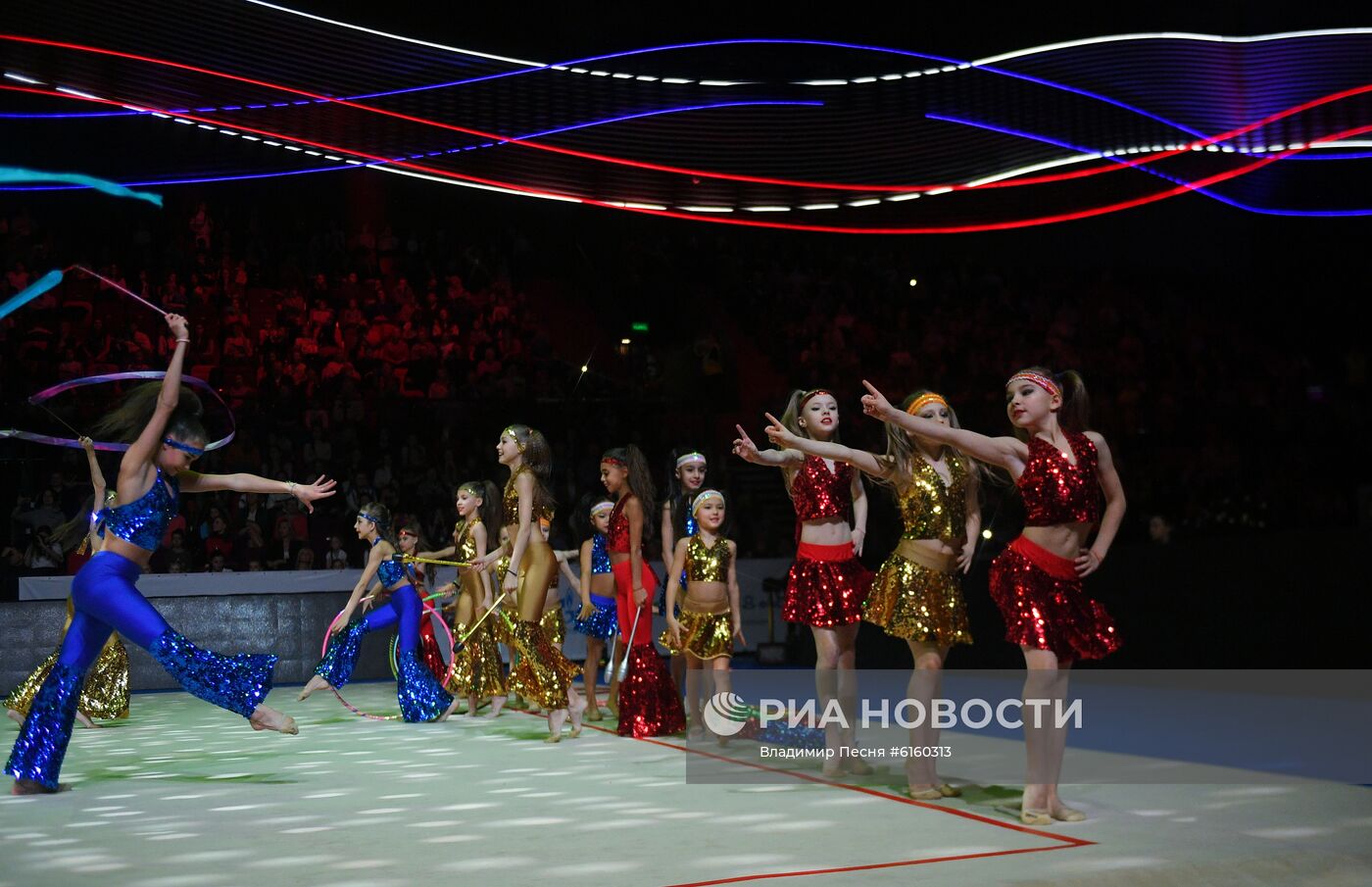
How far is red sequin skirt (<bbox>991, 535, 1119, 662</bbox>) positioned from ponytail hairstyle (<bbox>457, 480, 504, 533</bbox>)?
17.5 feet

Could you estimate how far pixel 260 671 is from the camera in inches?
255

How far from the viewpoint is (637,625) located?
8.31 m

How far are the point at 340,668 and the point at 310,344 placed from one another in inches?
255

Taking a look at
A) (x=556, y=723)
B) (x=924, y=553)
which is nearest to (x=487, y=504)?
(x=556, y=723)

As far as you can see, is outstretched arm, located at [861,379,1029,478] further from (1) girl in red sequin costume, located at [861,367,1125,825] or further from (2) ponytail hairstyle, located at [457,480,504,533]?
(2) ponytail hairstyle, located at [457,480,504,533]

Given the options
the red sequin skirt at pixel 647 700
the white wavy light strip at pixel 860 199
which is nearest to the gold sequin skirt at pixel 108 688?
the red sequin skirt at pixel 647 700

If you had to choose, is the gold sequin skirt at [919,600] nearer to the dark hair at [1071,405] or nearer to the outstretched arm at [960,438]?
the outstretched arm at [960,438]

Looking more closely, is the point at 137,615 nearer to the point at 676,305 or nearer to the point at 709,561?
the point at 709,561

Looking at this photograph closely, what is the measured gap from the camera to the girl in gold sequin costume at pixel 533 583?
8227 mm

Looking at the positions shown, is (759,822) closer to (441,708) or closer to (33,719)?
(33,719)

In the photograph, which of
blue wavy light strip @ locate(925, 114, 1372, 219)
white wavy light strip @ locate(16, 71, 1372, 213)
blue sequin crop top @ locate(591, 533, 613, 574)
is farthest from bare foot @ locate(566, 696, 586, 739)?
blue wavy light strip @ locate(925, 114, 1372, 219)

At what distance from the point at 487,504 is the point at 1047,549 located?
559 centimetres

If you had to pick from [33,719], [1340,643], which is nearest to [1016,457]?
[33,719]

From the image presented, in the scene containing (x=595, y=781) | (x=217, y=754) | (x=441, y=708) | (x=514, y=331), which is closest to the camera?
(x=595, y=781)
